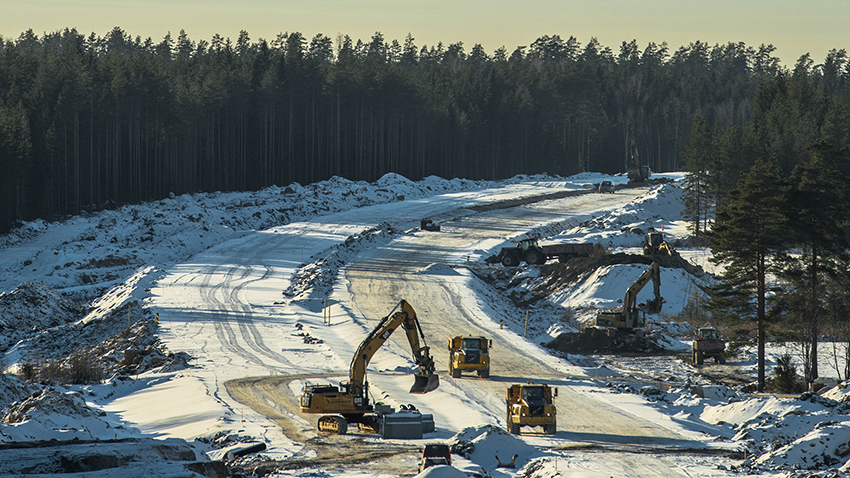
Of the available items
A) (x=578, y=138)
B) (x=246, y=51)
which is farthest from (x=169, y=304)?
(x=246, y=51)

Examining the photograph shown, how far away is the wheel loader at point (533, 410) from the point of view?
26.3 m

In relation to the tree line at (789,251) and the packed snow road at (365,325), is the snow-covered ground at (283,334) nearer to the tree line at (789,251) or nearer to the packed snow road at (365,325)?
the packed snow road at (365,325)

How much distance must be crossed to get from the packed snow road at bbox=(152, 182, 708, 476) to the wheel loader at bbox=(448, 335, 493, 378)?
1.67ft

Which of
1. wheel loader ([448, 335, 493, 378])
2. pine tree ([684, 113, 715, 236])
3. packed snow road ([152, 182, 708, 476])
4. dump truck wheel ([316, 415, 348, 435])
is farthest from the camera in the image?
pine tree ([684, 113, 715, 236])

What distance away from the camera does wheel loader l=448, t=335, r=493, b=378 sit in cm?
3528

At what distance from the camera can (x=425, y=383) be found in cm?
3225

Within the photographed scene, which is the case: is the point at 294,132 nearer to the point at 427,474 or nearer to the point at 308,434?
the point at 308,434

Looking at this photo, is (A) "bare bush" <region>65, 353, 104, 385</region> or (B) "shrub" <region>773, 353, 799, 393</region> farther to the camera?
(A) "bare bush" <region>65, 353, 104, 385</region>

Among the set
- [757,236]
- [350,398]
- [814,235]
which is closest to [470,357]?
[350,398]

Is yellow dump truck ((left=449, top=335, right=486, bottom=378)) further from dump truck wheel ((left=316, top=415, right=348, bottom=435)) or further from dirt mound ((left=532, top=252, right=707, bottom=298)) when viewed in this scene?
dirt mound ((left=532, top=252, right=707, bottom=298))

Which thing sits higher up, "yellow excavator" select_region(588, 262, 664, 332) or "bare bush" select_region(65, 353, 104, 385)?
"yellow excavator" select_region(588, 262, 664, 332)

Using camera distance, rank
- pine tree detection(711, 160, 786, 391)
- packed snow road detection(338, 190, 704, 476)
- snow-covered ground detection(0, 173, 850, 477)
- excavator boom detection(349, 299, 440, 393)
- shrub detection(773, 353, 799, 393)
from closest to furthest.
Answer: snow-covered ground detection(0, 173, 850, 477)
packed snow road detection(338, 190, 704, 476)
excavator boom detection(349, 299, 440, 393)
shrub detection(773, 353, 799, 393)
pine tree detection(711, 160, 786, 391)

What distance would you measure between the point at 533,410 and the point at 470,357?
30.0 ft

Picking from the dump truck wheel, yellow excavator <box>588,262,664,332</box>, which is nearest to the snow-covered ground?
the dump truck wheel
